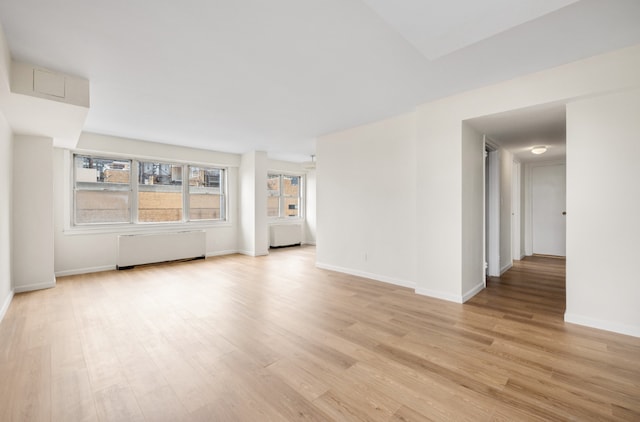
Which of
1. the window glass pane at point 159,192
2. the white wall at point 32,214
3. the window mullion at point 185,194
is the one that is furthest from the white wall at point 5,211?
the window mullion at point 185,194

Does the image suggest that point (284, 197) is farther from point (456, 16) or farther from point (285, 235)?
point (456, 16)

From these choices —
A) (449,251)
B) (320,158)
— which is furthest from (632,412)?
(320,158)

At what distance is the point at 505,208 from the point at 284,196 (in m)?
5.79

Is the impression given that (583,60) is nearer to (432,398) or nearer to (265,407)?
(432,398)

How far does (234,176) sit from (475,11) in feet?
21.2

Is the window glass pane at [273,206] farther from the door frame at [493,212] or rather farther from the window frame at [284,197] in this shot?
the door frame at [493,212]

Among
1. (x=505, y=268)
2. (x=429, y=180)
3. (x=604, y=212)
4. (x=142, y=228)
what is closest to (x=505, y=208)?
(x=505, y=268)

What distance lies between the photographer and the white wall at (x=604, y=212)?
256cm

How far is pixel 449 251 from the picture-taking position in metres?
3.58

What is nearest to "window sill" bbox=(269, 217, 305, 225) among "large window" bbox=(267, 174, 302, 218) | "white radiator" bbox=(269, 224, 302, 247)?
"large window" bbox=(267, 174, 302, 218)

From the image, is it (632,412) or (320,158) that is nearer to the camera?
(632,412)

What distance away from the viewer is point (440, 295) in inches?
144

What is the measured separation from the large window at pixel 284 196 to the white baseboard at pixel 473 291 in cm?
587

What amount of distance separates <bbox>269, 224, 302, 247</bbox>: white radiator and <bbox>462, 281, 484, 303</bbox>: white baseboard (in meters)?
5.39
